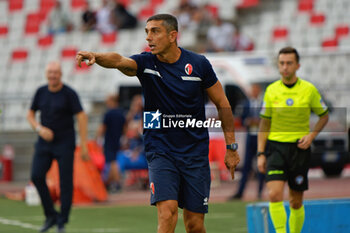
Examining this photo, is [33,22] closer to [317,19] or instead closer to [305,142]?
[317,19]

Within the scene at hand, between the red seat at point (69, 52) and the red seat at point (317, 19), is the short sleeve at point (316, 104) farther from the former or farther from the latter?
the red seat at point (69, 52)

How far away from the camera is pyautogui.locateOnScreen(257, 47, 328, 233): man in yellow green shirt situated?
8.90 metres

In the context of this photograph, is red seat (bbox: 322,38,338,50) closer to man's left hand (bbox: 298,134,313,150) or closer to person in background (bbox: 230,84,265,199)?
person in background (bbox: 230,84,265,199)

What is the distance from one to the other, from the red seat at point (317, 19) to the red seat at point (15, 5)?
11124 millimetres

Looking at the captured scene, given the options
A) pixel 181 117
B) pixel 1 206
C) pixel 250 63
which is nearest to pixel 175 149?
pixel 181 117

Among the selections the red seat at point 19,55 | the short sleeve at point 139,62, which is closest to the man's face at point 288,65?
the short sleeve at point 139,62

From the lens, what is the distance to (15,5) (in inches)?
1180

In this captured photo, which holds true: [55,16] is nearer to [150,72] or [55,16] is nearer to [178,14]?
[178,14]

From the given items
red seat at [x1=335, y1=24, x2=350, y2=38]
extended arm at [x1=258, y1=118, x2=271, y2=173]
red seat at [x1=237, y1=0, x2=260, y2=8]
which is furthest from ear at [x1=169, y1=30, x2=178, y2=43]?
red seat at [x1=237, y1=0, x2=260, y2=8]

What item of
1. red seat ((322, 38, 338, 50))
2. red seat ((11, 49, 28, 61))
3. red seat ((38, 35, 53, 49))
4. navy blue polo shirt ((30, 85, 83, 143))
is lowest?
navy blue polo shirt ((30, 85, 83, 143))

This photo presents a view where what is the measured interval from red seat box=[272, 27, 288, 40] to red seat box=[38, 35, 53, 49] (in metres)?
7.64

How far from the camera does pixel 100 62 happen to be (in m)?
6.46

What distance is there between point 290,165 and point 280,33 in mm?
16286

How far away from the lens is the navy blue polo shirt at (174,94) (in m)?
6.89
